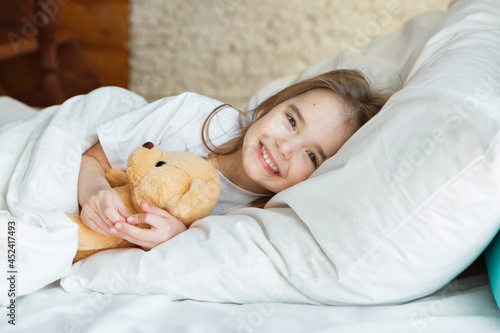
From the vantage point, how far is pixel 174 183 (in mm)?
911

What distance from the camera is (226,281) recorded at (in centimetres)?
81

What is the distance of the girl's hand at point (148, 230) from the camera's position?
876 mm

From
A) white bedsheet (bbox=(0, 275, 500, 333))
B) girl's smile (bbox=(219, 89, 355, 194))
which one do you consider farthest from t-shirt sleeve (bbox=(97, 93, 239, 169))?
white bedsheet (bbox=(0, 275, 500, 333))

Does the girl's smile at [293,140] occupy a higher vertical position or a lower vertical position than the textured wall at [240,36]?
higher

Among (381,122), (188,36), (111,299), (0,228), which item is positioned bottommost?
(188,36)

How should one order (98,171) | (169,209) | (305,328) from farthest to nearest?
(98,171), (169,209), (305,328)

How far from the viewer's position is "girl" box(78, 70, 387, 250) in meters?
1.06

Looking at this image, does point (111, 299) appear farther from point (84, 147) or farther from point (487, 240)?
point (487, 240)

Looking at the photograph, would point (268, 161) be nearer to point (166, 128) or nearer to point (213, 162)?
point (213, 162)

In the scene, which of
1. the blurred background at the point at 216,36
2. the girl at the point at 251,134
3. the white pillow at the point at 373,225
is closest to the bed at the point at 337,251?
the white pillow at the point at 373,225

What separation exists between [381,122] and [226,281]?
1.13 feet

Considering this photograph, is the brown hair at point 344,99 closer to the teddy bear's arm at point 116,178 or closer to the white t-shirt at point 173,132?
the white t-shirt at point 173,132

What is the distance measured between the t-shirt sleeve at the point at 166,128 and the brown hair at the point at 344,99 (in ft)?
0.07

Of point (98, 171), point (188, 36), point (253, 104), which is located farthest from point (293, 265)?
point (188, 36)
